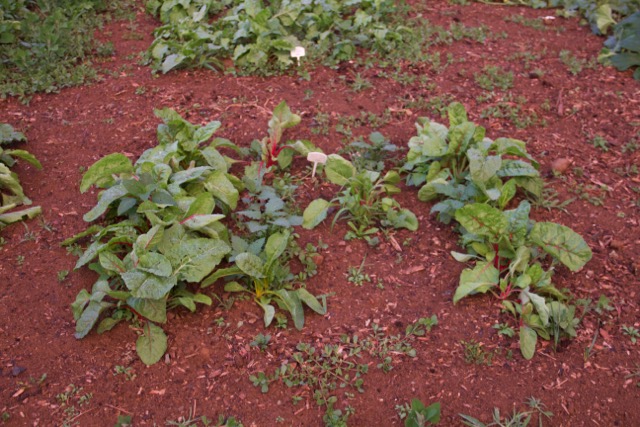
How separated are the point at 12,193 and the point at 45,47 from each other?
6.13 feet

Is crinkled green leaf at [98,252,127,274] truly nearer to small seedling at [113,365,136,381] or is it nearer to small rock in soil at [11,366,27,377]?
small seedling at [113,365,136,381]

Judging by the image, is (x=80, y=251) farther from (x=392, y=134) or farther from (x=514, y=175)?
(x=514, y=175)

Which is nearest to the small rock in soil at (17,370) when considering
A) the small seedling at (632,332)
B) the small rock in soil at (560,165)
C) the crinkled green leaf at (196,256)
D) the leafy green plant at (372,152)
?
the crinkled green leaf at (196,256)

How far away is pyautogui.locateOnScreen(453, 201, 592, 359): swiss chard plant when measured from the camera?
3045 millimetres

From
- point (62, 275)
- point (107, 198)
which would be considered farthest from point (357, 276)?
point (62, 275)

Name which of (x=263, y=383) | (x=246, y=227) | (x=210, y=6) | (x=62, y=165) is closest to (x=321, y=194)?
(x=246, y=227)

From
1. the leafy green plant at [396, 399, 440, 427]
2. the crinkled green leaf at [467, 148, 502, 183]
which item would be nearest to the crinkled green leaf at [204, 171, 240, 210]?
the crinkled green leaf at [467, 148, 502, 183]

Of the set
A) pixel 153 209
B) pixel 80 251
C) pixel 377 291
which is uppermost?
pixel 153 209

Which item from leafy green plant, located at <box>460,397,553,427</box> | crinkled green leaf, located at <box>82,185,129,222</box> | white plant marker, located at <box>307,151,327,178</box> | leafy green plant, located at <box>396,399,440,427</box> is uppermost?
crinkled green leaf, located at <box>82,185,129,222</box>

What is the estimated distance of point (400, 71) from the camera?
5.05m

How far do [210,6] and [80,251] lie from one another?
3061mm

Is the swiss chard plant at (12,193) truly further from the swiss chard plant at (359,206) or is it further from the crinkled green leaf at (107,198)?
the swiss chard plant at (359,206)

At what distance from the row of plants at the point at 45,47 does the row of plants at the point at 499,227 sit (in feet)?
9.07

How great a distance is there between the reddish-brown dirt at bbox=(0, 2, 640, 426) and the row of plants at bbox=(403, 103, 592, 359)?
106mm
